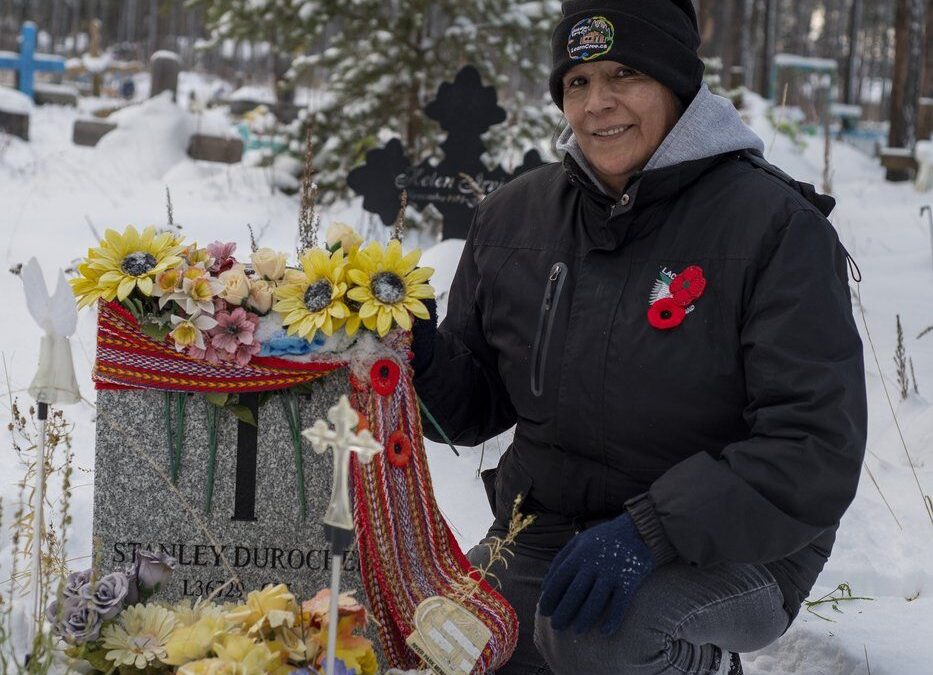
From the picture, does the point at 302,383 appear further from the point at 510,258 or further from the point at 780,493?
the point at 780,493

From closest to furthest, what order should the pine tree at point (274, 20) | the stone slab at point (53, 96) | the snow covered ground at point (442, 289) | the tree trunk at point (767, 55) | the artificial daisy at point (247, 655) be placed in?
the artificial daisy at point (247, 655) < the snow covered ground at point (442, 289) < the pine tree at point (274, 20) < the stone slab at point (53, 96) < the tree trunk at point (767, 55)

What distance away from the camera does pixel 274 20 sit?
687 centimetres

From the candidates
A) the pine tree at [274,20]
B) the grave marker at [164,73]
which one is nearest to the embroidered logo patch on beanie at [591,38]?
the pine tree at [274,20]

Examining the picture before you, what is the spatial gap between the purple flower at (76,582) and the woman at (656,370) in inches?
30.8

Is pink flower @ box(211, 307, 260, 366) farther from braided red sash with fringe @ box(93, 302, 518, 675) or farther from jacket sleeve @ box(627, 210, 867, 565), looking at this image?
jacket sleeve @ box(627, 210, 867, 565)

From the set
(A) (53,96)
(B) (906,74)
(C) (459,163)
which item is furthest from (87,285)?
(A) (53,96)

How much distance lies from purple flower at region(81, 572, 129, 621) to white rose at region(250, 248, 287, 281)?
67cm

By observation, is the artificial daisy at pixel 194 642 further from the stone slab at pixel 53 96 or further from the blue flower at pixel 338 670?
the stone slab at pixel 53 96

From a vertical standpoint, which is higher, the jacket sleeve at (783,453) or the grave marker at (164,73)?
the grave marker at (164,73)

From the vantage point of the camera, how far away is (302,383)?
7.16 feet

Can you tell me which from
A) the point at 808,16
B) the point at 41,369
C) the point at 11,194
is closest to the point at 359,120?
the point at 11,194

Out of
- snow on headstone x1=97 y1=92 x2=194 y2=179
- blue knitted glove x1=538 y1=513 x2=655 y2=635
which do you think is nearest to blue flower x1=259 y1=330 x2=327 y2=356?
blue knitted glove x1=538 y1=513 x2=655 y2=635

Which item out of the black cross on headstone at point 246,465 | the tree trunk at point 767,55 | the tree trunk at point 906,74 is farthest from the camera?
the tree trunk at point 767,55

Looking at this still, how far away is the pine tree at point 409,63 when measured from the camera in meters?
6.88
